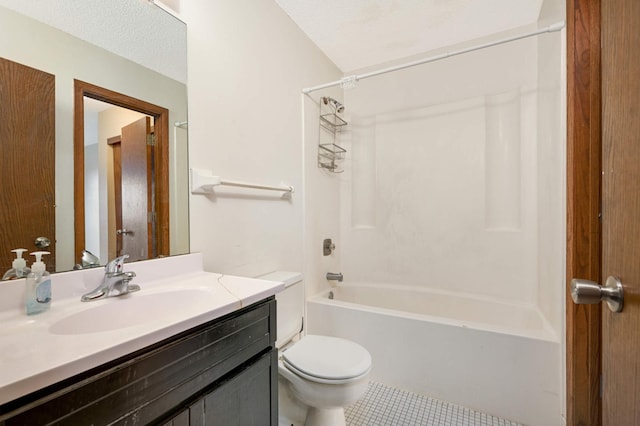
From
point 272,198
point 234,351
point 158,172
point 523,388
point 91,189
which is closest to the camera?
point 234,351

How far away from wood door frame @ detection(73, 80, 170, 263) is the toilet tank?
623mm

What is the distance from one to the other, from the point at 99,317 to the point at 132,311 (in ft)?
0.29

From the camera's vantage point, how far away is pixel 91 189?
3.26ft

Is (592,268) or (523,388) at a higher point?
(592,268)

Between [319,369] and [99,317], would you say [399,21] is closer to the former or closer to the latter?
[319,369]

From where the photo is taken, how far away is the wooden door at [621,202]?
18.1 inches

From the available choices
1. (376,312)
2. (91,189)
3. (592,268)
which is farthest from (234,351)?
(376,312)

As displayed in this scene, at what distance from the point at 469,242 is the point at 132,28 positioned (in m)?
2.42

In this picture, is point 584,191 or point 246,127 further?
point 246,127

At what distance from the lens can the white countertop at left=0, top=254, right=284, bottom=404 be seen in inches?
19.5

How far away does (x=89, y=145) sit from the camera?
984 millimetres

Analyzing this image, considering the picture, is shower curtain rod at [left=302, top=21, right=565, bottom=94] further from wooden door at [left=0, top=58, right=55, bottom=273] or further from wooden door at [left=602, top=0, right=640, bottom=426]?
wooden door at [left=0, top=58, right=55, bottom=273]

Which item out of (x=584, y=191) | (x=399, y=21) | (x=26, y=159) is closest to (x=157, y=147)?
(x=26, y=159)

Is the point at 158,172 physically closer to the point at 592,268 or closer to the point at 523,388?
the point at 592,268
